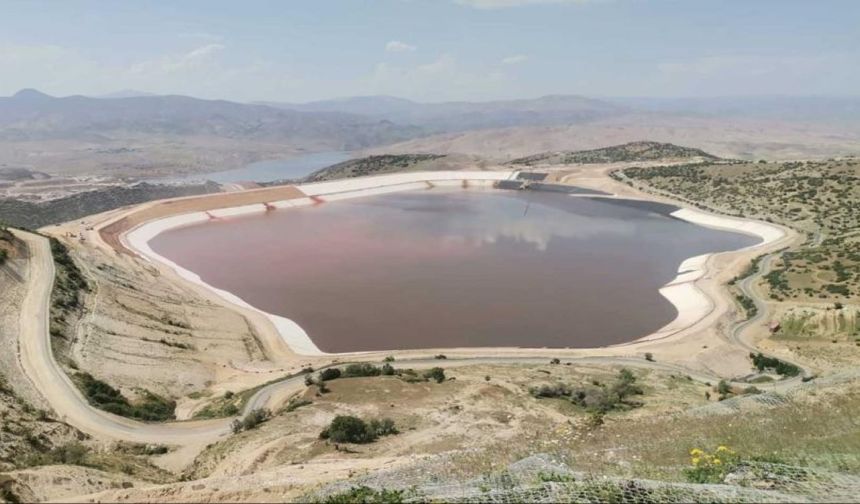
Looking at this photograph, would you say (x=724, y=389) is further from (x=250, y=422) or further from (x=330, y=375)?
(x=250, y=422)

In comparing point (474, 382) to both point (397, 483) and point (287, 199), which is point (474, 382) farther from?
point (287, 199)

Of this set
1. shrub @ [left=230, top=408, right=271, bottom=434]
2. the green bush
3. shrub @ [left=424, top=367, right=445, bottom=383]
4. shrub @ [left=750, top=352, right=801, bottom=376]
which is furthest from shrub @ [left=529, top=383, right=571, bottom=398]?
the green bush

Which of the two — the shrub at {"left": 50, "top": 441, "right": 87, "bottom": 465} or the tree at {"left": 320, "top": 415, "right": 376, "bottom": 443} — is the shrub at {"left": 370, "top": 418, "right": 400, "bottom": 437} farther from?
the shrub at {"left": 50, "top": 441, "right": 87, "bottom": 465}

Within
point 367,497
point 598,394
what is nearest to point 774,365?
point 598,394

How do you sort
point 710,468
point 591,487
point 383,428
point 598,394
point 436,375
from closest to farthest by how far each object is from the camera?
point 591,487
point 710,468
point 383,428
point 598,394
point 436,375

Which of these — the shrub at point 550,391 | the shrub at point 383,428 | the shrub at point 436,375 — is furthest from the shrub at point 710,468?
the shrub at point 436,375
